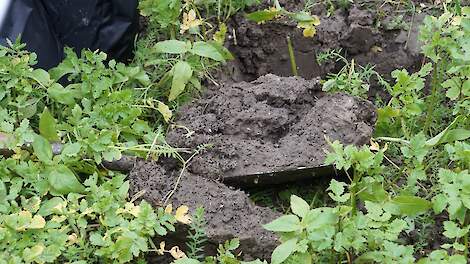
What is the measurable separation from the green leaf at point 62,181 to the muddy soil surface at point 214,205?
17 cm

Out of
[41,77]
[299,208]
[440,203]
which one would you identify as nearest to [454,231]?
[440,203]

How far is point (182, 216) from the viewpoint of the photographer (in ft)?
7.45

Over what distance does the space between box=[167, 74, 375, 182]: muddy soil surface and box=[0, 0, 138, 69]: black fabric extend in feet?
1.45

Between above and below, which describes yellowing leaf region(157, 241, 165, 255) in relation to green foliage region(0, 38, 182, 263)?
below

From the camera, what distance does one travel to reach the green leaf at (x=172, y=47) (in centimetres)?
282

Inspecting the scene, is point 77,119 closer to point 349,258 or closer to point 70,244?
point 70,244

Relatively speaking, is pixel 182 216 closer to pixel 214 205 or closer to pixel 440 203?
pixel 214 205

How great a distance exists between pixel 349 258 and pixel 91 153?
857mm

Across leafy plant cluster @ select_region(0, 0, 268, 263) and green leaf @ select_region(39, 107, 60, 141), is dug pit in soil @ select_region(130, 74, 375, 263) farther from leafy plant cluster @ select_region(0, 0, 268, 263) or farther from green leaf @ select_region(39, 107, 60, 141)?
green leaf @ select_region(39, 107, 60, 141)

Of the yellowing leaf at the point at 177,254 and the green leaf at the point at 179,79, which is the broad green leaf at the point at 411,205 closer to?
the yellowing leaf at the point at 177,254

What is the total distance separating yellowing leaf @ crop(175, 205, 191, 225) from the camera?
2264 millimetres

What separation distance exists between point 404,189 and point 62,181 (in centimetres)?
103

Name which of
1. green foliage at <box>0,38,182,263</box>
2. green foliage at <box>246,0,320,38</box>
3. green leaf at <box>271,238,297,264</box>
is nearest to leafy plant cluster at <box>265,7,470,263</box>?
green leaf at <box>271,238,297,264</box>

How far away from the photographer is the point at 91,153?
2.46 meters
